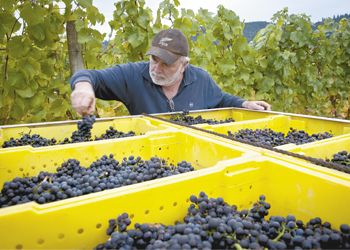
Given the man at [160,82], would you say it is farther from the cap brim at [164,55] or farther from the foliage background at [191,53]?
the foliage background at [191,53]

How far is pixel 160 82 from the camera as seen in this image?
2.90 metres

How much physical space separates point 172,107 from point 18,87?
1454mm

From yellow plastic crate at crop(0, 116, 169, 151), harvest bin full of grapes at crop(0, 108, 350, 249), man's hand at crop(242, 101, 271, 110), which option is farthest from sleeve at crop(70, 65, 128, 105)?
man's hand at crop(242, 101, 271, 110)

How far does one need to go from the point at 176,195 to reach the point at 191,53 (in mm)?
3835

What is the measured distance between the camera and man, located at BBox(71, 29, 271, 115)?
2.79 metres

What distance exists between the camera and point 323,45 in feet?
22.9

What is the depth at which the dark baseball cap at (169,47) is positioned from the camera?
274 cm

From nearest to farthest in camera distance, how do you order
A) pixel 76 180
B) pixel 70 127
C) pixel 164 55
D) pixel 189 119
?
1. pixel 76 180
2. pixel 70 127
3. pixel 189 119
4. pixel 164 55

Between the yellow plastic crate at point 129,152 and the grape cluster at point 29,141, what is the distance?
0.37m

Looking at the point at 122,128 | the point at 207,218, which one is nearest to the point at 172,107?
the point at 122,128

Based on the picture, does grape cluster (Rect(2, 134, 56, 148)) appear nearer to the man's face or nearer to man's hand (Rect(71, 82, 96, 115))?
man's hand (Rect(71, 82, 96, 115))

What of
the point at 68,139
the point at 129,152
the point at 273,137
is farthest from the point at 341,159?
the point at 68,139

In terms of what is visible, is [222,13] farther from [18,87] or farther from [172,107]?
[18,87]

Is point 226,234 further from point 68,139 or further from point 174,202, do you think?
point 68,139
